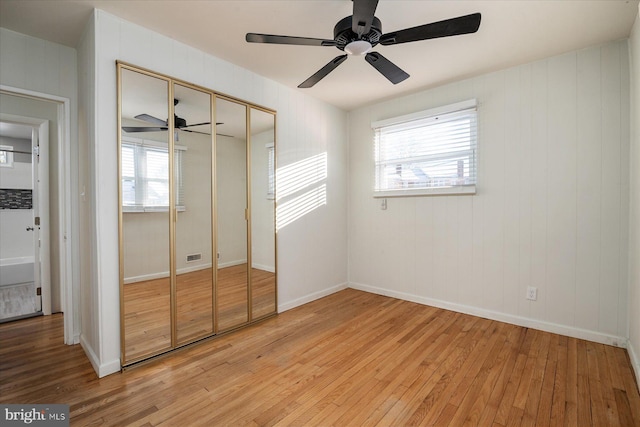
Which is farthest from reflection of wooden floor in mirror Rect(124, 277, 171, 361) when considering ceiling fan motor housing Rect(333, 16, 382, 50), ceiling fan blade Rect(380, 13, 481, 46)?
ceiling fan blade Rect(380, 13, 481, 46)

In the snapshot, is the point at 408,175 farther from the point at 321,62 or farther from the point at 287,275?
the point at 287,275

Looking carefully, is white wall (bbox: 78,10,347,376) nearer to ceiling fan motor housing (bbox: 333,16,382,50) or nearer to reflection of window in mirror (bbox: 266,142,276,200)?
reflection of window in mirror (bbox: 266,142,276,200)

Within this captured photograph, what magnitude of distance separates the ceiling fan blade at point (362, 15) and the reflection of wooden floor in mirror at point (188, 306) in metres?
2.23

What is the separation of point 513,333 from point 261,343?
2.35m

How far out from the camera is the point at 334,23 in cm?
225

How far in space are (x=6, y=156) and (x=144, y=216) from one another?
512 centimetres

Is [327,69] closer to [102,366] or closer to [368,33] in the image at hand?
[368,33]

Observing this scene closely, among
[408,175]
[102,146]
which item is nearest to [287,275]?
[408,175]

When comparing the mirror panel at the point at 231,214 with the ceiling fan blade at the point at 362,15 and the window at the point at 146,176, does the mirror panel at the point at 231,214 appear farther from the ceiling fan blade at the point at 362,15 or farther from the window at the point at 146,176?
the ceiling fan blade at the point at 362,15

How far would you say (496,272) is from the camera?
313cm

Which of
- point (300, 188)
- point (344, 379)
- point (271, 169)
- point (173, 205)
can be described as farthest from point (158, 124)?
point (344, 379)

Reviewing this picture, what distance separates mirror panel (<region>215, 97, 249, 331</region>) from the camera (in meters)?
2.80

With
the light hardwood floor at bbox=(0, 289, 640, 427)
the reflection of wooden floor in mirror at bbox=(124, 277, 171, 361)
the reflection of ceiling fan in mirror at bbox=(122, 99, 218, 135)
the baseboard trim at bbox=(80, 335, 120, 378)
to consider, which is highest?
the reflection of ceiling fan in mirror at bbox=(122, 99, 218, 135)

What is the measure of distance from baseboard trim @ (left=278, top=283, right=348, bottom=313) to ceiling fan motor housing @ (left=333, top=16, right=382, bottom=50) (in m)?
2.69
